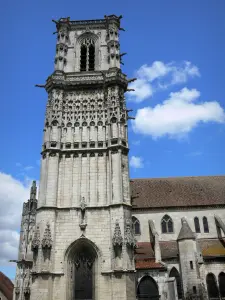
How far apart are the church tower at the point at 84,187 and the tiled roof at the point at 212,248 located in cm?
784

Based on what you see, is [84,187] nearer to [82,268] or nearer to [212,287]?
[82,268]

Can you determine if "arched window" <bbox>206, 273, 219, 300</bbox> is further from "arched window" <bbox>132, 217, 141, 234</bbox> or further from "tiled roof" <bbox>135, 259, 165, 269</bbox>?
"arched window" <bbox>132, 217, 141, 234</bbox>

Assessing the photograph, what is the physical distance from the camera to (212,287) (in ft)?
72.8

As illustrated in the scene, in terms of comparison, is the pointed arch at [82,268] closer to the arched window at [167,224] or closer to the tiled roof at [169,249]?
the tiled roof at [169,249]

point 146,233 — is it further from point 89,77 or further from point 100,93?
point 89,77

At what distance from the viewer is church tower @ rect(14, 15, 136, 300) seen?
18.1 metres

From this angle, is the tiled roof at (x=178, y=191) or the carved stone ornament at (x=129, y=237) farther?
the tiled roof at (x=178, y=191)

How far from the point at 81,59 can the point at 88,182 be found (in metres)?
12.5

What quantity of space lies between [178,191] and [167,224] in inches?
147

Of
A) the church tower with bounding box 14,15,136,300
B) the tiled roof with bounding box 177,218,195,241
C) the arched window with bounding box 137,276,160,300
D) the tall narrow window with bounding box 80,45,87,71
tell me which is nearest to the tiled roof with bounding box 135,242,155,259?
the arched window with bounding box 137,276,160,300

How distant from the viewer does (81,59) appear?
2778 centimetres

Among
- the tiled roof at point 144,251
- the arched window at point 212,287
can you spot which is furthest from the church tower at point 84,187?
the arched window at point 212,287

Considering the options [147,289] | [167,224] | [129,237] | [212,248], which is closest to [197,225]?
[167,224]

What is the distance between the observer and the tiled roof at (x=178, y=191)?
27.5m
